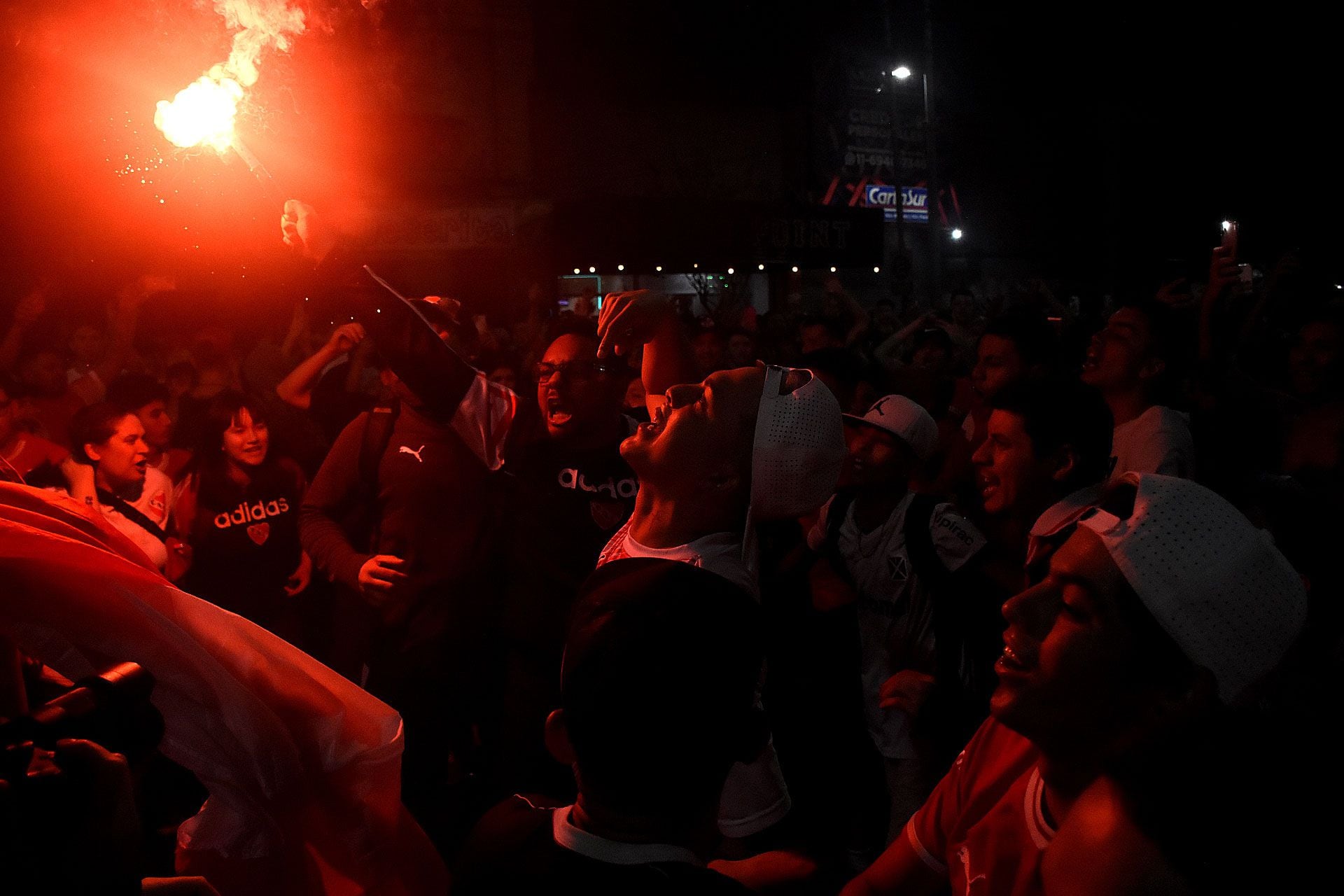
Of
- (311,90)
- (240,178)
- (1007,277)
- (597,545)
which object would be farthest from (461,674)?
(1007,277)

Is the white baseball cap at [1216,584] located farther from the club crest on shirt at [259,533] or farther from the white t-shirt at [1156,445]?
the club crest on shirt at [259,533]

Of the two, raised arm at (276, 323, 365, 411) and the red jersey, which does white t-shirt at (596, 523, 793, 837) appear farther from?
raised arm at (276, 323, 365, 411)

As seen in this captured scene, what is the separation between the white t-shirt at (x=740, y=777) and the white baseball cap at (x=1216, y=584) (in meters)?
1.02

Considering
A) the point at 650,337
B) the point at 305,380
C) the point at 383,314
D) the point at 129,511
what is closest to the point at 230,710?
the point at 650,337

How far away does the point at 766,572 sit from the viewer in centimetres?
437

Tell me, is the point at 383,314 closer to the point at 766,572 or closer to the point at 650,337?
the point at 650,337

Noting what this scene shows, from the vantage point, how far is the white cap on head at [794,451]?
2.69m

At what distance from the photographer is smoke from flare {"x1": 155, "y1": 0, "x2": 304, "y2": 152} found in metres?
5.07

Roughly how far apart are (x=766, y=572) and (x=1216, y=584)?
8.94ft

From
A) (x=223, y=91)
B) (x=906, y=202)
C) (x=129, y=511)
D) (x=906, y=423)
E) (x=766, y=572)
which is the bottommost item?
(x=766, y=572)

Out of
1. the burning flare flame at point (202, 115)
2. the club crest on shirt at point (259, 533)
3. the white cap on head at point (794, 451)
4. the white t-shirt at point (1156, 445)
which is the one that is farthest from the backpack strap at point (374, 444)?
the white t-shirt at point (1156, 445)

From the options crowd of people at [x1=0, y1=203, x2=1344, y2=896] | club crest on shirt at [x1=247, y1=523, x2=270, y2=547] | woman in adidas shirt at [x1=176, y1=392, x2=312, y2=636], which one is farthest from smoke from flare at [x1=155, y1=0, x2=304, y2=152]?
club crest on shirt at [x1=247, y1=523, x2=270, y2=547]

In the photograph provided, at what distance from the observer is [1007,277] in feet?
136

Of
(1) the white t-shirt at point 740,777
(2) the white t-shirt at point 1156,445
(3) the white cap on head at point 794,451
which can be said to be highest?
(3) the white cap on head at point 794,451
